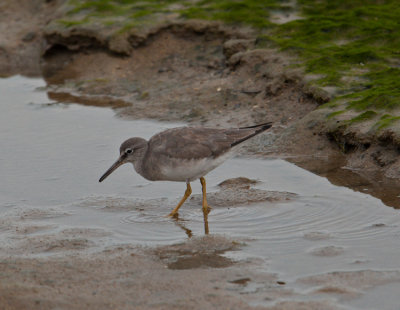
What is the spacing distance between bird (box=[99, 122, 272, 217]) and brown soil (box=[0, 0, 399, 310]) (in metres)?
0.59

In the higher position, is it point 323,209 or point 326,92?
point 326,92

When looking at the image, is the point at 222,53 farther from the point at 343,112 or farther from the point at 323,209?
Result: the point at 323,209

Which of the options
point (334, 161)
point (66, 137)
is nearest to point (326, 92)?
point (334, 161)

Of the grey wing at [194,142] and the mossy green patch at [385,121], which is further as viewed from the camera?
the mossy green patch at [385,121]

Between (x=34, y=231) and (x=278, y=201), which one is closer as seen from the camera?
(x=34, y=231)

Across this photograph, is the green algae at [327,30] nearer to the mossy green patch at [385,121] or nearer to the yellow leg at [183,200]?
the mossy green patch at [385,121]

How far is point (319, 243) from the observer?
762cm

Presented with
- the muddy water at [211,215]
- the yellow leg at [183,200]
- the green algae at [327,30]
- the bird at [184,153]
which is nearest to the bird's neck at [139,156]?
the bird at [184,153]

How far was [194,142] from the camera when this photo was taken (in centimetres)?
929

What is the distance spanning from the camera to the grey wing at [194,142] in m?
9.17

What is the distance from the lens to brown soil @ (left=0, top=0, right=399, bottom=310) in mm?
6414

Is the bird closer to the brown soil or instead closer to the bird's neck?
the bird's neck

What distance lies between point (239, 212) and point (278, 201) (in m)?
0.60

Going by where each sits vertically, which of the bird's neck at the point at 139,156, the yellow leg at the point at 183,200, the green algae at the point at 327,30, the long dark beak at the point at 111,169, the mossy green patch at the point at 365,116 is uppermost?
the green algae at the point at 327,30
